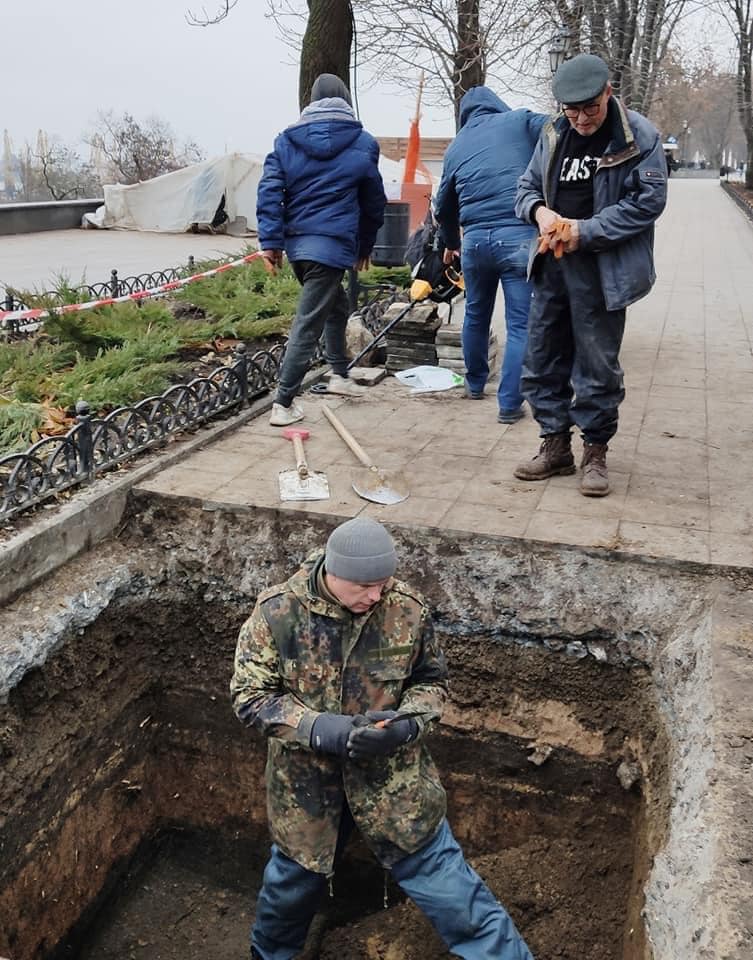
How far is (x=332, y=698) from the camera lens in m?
2.94

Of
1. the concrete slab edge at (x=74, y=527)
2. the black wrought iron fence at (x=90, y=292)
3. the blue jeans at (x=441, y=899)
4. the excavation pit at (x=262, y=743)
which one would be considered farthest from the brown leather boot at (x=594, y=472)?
the black wrought iron fence at (x=90, y=292)

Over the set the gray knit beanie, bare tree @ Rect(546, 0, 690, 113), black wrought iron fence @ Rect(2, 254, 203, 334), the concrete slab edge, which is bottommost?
the concrete slab edge

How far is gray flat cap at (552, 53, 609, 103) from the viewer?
365 centimetres

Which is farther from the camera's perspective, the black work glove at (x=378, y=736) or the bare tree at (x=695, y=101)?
the bare tree at (x=695, y=101)

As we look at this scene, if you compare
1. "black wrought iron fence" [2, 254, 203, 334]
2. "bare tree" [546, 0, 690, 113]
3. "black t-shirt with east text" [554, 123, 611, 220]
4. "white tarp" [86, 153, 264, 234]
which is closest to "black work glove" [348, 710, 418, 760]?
"black t-shirt with east text" [554, 123, 611, 220]

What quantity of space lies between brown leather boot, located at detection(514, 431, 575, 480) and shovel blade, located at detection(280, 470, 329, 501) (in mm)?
1028

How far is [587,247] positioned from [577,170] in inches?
15.3

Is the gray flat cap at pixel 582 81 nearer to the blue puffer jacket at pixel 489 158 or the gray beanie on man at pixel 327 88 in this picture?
the blue puffer jacket at pixel 489 158

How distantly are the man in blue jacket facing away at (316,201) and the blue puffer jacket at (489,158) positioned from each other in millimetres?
513

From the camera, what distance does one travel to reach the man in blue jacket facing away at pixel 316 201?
5.16 m

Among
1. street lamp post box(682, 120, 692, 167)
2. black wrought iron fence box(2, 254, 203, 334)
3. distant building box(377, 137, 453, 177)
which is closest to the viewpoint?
black wrought iron fence box(2, 254, 203, 334)

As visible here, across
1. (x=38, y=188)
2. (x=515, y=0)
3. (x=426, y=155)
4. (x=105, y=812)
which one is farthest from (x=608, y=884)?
(x=38, y=188)

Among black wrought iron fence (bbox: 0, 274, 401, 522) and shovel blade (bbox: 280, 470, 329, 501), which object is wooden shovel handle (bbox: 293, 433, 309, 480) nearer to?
shovel blade (bbox: 280, 470, 329, 501)

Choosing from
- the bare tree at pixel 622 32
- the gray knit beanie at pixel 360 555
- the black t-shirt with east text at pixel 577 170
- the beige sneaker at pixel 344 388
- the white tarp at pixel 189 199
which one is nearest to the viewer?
the gray knit beanie at pixel 360 555
